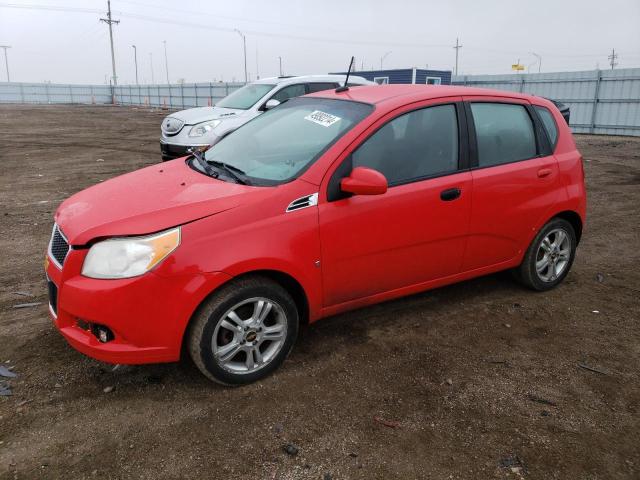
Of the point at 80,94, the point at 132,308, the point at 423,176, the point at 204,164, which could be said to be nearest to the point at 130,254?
the point at 132,308

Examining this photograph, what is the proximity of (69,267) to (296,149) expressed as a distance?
1.58 meters

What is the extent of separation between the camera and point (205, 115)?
9781 millimetres

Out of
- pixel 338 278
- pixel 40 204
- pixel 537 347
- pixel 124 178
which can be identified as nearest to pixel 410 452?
pixel 338 278

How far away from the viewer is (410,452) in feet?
8.47

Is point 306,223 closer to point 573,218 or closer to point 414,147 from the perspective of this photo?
point 414,147

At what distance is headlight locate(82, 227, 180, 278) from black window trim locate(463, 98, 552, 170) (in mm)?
2263

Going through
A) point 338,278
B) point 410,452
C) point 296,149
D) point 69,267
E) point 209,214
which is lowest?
point 410,452

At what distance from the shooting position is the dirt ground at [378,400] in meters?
2.51

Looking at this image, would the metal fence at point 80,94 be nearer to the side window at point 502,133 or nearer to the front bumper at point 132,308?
the side window at point 502,133

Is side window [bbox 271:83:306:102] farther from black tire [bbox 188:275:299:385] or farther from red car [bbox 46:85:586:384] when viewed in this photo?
black tire [bbox 188:275:299:385]

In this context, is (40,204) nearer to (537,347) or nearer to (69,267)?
(69,267)

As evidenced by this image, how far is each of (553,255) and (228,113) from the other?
6970 mm

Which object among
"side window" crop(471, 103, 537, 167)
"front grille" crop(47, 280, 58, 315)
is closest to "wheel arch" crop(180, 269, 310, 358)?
"front grille" crop(47, 280, 58, 315)

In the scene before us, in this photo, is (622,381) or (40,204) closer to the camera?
(622,381)
